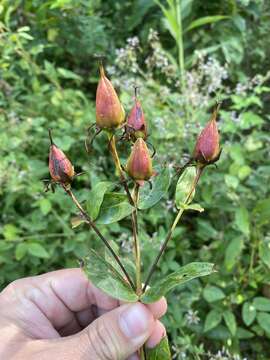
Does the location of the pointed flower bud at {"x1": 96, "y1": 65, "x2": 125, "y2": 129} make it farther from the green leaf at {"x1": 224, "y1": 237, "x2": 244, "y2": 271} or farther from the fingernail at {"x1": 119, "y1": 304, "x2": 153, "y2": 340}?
the green leaf at {"x1": 224, "y1": 237, "x2": 244, "y2": 271}

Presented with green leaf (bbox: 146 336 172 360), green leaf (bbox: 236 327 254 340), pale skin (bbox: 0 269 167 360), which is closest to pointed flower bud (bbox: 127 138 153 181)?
pale skin (bbox: 0 269 167 360)

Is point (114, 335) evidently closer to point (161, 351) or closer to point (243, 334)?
point (161, 351)

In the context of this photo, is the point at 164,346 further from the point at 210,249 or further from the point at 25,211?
the point at 25,211

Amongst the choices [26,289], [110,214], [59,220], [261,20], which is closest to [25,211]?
[59,220]

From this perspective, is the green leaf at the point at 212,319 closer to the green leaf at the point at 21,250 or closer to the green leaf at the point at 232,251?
the green leaf at the point at 232,251

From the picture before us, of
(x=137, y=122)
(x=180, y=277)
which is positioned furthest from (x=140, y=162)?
(x=180, y=277)

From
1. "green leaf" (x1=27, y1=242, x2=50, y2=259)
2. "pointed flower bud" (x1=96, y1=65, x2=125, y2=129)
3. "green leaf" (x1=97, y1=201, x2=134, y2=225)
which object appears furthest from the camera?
"green leaf" (x1=27, y1=242, x2=50, y2=259)

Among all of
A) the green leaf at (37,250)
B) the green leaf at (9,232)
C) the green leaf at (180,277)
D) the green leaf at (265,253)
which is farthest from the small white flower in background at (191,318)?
the green leaf at (180,277)
